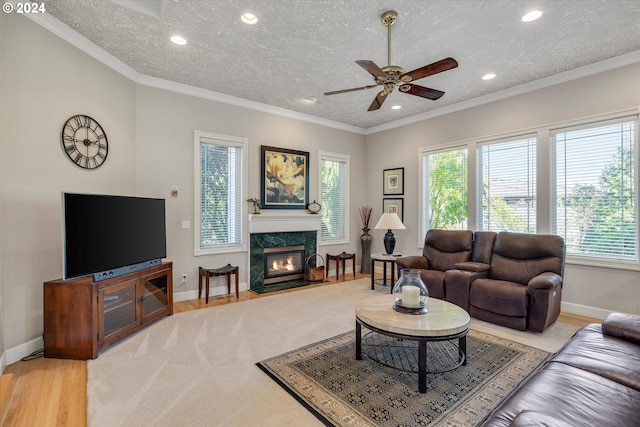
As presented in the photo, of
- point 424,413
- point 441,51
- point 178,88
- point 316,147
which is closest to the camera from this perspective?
point 424,413

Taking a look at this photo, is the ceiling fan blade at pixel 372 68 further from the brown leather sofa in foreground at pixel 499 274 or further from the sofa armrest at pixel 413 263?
the sofa armrest at pixel 413 263

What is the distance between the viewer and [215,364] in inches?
104

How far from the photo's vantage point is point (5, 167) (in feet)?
8.54

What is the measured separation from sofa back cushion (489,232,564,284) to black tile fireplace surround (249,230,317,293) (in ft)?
10.2

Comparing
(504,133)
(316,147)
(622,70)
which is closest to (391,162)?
(316,147)

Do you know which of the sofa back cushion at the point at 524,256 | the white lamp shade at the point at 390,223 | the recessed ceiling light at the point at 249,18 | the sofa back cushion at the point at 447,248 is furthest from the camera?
the white lamp shade at the point at 390,223

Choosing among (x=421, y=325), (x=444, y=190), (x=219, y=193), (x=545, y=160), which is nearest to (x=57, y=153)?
(x=219, y=193)

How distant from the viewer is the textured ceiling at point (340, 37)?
2.71 metres

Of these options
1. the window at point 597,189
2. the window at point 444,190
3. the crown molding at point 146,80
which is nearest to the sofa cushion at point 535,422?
the window at point 597,189

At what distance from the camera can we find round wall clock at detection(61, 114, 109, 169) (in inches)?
124

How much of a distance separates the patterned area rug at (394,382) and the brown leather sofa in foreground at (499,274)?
46 cm

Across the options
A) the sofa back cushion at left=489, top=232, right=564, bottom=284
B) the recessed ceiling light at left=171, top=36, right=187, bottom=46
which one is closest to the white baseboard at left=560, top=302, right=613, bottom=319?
the sofa back cushion at left=489, top=232, right=564, bottom=284

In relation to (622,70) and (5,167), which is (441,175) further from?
(5,167)

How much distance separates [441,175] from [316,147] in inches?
94.4
